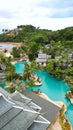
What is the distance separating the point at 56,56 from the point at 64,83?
8.18 metres

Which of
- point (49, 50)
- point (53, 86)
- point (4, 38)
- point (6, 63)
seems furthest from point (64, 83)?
point (4, 38)

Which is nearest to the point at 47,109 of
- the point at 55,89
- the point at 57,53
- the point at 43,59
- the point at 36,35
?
the point at 55,89

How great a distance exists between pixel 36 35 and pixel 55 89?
30832 millimetres

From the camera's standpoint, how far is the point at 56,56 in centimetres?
3022

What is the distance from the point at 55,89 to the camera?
21484mm

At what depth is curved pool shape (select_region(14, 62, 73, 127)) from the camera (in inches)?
672

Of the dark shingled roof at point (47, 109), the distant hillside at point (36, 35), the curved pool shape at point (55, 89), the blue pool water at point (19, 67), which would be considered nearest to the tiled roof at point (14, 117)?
the dark shingled roof at point (47, 109)

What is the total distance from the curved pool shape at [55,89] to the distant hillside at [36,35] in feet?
65.4

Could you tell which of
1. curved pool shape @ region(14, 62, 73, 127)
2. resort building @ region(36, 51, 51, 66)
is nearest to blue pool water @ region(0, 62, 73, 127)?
curved pool shape @ region(14, 62, 73, 127)

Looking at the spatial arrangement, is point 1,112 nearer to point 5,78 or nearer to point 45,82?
point 5,78

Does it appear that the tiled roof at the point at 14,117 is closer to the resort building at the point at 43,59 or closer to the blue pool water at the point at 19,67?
the blue pool water at the point at 19,67

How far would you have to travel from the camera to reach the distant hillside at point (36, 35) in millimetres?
45375

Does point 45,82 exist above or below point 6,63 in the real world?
below

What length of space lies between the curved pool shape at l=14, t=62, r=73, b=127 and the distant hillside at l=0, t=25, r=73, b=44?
65.4 ft
